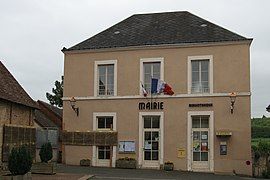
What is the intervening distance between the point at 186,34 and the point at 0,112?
37.3 feet

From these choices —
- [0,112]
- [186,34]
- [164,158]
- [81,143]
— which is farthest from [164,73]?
[0,112]

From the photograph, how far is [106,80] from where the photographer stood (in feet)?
83.8

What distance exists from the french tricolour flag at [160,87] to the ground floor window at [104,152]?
4198 mm

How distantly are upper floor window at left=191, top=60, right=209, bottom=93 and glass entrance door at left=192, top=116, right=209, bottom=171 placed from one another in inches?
61.3

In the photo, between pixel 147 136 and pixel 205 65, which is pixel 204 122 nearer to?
pixel 205 65

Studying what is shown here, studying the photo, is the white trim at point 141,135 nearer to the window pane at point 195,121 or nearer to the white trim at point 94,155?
the window pane at point 195,121

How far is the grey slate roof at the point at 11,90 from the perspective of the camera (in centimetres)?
2039

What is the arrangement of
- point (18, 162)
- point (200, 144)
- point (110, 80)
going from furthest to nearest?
point (110, 80), point (200, 144), point (18, 162)

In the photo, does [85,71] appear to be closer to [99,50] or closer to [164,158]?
[99,50]

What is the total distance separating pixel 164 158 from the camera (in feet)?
78.1

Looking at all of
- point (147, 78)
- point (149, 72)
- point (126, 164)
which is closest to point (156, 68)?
point (149, 72)

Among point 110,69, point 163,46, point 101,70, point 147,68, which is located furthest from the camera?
point 101,70

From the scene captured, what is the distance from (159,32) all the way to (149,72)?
2.81 meters

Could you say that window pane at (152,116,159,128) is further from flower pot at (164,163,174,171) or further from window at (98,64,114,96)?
window at (98,64,114,96)
